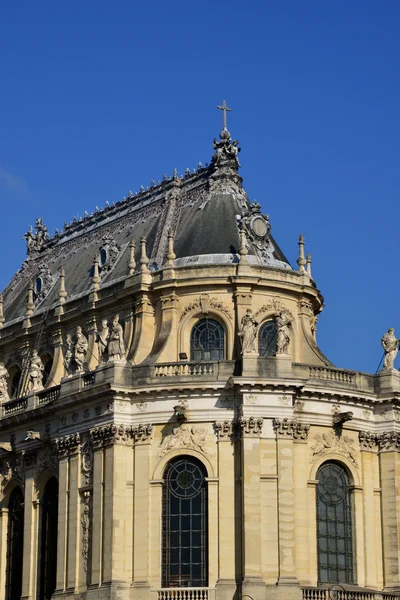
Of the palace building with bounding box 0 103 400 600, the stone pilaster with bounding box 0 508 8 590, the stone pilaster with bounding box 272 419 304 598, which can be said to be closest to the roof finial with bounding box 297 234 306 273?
the palace building with bounding box 0 103 400 600

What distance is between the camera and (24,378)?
71000 mm

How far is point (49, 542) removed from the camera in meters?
63.9

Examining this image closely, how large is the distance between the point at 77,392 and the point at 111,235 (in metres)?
12.7

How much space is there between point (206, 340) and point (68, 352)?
7.39 m

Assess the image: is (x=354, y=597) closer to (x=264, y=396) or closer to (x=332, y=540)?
(x=332, y=540)

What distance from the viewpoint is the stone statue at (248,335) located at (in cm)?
5917

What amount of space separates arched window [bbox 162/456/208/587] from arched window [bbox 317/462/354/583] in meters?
4.69

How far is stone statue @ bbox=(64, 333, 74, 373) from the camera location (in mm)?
65069

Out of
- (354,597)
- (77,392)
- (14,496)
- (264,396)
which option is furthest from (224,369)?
(14,496)

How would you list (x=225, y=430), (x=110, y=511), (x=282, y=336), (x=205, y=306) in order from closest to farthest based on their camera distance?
1. (x=110, y=511)
2. (x=225, y=430)
3. (x=282, y=336)
4. (x=205, y=306)

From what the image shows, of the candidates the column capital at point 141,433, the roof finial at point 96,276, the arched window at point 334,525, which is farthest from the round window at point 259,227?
the arched window at point 334,525

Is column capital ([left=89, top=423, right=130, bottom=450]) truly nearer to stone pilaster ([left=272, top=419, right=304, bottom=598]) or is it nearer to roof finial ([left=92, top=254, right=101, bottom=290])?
stone pilaster ([left=272, top=419, right=304, bottom=598])

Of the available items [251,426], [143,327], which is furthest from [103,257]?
[251,426]

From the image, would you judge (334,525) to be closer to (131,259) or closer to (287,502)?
(287,502)
